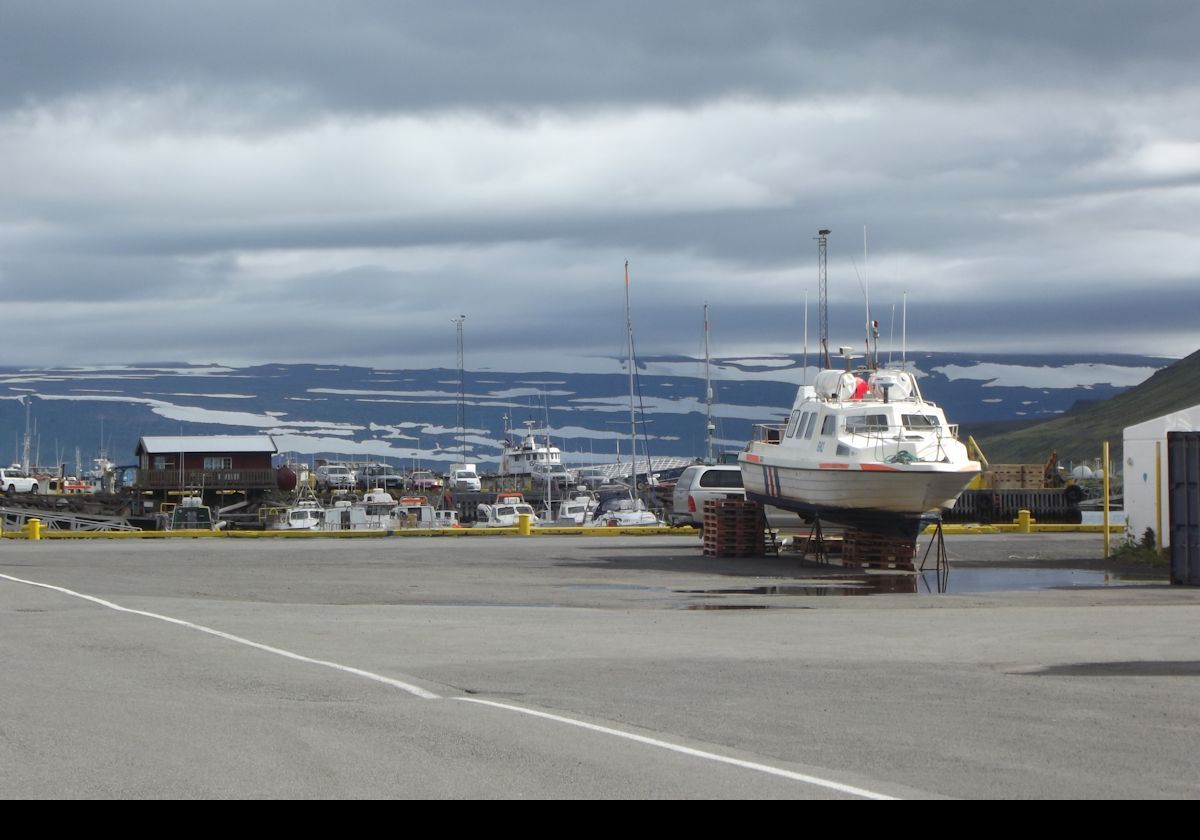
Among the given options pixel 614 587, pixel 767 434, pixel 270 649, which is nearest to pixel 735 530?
pixel 767 434

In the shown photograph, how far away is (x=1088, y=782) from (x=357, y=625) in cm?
1202

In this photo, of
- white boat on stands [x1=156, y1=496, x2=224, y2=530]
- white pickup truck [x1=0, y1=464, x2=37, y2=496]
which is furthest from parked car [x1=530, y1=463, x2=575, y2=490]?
white boat on stands [x1=156, y1=496, x2=224, y2=530]

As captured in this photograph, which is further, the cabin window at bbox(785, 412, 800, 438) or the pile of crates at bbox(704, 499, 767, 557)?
the cabin window at bbox(785, 412, 800, 438)

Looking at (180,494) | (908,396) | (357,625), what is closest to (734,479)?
(908,396)

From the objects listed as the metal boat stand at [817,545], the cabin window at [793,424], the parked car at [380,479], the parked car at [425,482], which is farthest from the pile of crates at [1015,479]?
the parked car at [380,479]

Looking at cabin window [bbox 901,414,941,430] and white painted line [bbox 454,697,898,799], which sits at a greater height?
cabin window [bbox 901,414,941,430]

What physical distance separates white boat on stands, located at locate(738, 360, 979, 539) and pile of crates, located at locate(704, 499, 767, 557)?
81 cm

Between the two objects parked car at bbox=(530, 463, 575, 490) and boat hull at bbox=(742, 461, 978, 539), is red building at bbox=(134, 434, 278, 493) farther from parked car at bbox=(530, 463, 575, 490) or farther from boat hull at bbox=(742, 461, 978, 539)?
boat hull at bbox=(742, 461, 978, 539)

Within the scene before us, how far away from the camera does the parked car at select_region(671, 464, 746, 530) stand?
46969mm

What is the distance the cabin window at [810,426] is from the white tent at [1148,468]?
6.78 m

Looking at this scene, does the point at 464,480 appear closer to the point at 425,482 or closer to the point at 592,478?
the point at 425,482

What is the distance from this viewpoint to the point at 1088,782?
891 centimetres

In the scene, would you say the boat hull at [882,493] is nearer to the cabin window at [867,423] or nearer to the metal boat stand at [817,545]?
the metal boat stand at [817,545]

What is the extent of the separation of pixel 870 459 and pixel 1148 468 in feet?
19.7
